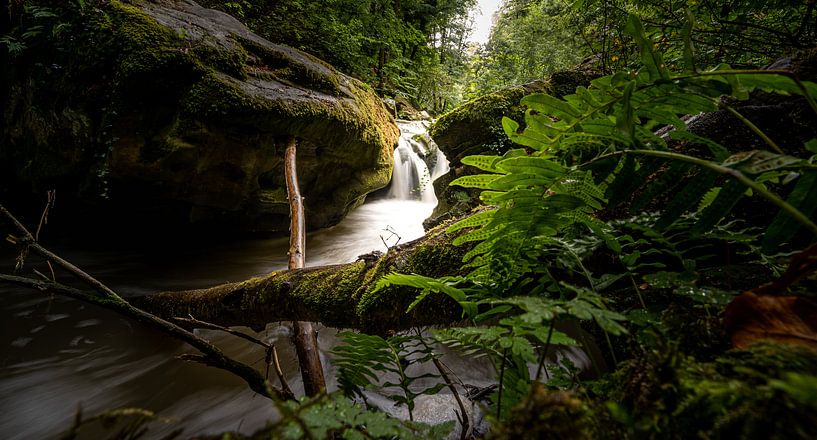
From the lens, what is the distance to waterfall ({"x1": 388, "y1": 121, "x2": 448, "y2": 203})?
11.0m

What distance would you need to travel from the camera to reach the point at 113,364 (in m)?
3.50

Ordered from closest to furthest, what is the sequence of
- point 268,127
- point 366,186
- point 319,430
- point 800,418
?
1. point 800,418
2. point 319,430
3. point 268,127
4. point 366,186

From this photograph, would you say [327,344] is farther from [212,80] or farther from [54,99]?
[54,99]

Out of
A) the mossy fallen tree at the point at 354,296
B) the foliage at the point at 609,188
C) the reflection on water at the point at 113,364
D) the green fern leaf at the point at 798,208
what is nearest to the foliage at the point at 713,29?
the foliage at the point at 609,188

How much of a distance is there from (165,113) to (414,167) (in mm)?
7866

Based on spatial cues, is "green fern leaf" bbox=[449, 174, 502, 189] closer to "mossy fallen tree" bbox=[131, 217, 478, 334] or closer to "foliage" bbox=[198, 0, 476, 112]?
"mossy fallen tree" bbox=[131, 217, 478, 334]

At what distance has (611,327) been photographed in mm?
601

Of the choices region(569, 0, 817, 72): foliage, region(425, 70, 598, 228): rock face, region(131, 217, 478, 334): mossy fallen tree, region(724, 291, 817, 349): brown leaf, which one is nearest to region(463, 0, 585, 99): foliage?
region(569, 0, 817, 72): foliage

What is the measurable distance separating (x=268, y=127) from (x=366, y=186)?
10.3ft

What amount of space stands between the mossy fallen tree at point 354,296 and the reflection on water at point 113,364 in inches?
24.4

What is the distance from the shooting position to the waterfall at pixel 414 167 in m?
11.0

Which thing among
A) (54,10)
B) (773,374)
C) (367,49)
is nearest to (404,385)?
(773,374)

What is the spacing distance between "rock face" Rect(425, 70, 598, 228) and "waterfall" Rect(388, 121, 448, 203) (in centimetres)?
455

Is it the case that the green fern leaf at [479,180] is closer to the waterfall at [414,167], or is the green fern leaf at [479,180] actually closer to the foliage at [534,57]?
the foliage at [534,57]
